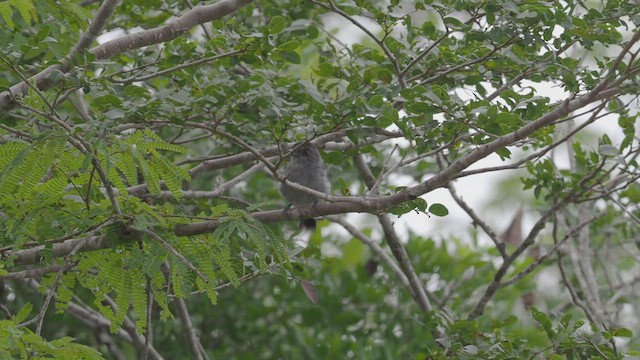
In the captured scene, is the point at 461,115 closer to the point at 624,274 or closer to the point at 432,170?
the point at 432,170

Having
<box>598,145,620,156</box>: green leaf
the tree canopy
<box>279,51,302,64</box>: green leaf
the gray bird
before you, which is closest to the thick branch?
the tree canopy

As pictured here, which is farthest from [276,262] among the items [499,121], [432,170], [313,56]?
[313,56]

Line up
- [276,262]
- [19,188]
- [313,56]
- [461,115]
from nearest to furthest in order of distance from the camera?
[19,188] < [461,115] < [276,262] < [313,56]

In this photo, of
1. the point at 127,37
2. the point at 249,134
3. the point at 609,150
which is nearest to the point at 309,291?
the point at 249,134

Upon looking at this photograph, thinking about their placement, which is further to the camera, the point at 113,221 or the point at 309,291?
the point at 309,291

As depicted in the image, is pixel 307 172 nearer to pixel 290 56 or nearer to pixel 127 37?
pixel 290 56

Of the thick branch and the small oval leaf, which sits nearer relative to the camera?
the thick branch

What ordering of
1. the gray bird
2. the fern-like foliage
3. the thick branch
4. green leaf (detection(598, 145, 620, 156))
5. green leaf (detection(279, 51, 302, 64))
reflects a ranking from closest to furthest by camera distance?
the fern-like foliage < the thick branch < green leaf (detection(279, 51, 302, 64)) < green leaf (detection(598, 145, 620, 156)) < the gray bird

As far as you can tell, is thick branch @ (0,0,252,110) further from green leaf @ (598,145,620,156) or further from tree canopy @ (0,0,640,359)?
green leaf @ (598,145,620,156)

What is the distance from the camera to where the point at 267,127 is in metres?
4.75

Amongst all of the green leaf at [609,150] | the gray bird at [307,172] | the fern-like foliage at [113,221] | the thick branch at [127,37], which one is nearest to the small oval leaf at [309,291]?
the fern-like foliage at [113,221]

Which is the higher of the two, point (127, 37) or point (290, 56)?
point (127, 37)

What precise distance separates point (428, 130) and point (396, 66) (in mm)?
482

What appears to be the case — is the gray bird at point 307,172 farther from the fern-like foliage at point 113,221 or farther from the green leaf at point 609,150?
the green leaf at point 609,150
